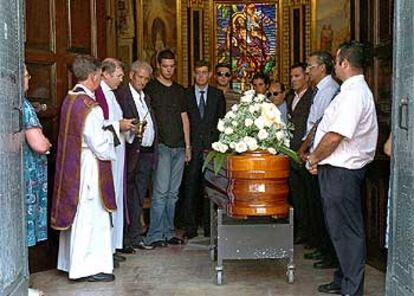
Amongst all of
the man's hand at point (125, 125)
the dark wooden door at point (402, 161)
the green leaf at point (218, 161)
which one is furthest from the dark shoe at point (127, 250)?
the dark wooden door at point (402, 161)

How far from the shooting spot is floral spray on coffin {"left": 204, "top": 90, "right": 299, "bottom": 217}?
426 centimetres

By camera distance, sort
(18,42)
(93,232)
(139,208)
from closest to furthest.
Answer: (18,42), (93,232), (139,208)

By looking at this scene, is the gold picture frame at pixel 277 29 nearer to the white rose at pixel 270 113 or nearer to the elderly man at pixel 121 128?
the elderly man at pixel 121 128

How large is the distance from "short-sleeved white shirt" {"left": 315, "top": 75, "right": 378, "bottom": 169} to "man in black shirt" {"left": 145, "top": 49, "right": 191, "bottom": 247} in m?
2.20

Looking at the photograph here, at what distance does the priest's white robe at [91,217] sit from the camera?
4.69 metres

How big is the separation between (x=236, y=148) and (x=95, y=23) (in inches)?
74.7

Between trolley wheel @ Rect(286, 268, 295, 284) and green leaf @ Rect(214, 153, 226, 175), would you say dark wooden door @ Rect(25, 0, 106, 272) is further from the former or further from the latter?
trolley wheel @ Rect(286, 268, 295, 284)

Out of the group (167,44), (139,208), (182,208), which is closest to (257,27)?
(167,44)

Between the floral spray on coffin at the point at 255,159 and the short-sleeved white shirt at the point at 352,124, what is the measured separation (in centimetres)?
29

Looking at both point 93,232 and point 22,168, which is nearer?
point 22,168

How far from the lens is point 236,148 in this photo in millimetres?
4336

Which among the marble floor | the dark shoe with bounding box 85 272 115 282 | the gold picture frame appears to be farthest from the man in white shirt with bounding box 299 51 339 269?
the gold picture frame

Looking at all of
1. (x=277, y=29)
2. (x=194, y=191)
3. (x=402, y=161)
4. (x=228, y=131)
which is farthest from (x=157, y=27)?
(x=402, y=161)

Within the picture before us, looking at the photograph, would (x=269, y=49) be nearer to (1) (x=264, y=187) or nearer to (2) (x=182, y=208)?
(2) (x=182, y=208)
